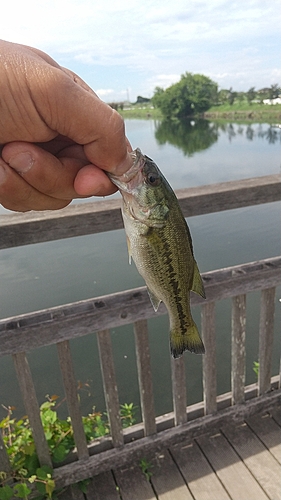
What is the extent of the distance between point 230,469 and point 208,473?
14 cm

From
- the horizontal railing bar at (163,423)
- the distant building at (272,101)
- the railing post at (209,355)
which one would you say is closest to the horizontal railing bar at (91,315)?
the railing post at (209,355)

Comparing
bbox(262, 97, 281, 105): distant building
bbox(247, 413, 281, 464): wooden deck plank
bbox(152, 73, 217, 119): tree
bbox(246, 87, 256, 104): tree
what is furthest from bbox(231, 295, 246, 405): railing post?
bbox(152, 73, 217, 119): tree

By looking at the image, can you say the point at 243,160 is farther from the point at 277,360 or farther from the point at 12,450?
the point at 12,450

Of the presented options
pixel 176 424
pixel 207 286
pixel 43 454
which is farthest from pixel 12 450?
pixel 207 286

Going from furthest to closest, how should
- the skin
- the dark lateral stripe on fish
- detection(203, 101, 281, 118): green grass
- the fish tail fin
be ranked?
detection(203, 101, 281, 118): green grass
the fish tail fin
the dark lateral stripe on fish
the skin

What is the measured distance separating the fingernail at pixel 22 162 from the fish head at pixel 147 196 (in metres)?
0.30

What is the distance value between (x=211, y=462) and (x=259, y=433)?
396 millimetres

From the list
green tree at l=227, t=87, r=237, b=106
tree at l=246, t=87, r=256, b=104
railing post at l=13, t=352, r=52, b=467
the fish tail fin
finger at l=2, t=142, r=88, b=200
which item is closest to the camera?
finger at l=2, t=142, r=88, b=200

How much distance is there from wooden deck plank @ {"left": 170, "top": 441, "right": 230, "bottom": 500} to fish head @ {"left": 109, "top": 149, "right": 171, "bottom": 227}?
5.87 ft

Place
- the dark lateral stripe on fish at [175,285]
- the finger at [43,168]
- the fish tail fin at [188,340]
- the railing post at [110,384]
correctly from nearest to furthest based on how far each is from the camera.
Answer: the finger at [43,168] → the dark lateral stripe on fish at [175,285] → the fish tail fin at [188,340] → the railing post at [110,384]

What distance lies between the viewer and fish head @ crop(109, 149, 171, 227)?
3.98 feet

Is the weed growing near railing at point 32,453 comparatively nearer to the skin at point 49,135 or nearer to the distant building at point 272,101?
the skin at point 49,135

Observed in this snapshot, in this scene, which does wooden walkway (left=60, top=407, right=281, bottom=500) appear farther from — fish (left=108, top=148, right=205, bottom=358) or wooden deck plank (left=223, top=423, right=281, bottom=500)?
fish (left=108, top=148, right=205, bottom=358)

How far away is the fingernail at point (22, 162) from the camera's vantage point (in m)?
0.98
